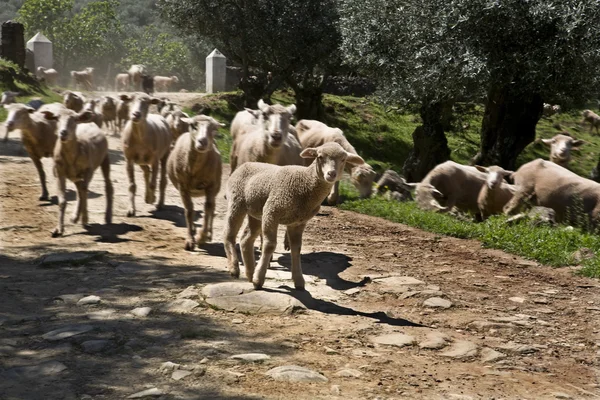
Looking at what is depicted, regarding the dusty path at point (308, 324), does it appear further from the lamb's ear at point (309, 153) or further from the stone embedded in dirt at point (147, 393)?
the lamb's ear at point (309, 153)

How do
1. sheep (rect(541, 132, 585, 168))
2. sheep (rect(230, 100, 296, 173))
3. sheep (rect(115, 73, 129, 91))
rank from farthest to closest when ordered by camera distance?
1. sheep (rect(115, 73, 129, 91))
2. sheep (rect(541, 132, 585, 168))
3. sheep (rect(230, 100, 296, 173))

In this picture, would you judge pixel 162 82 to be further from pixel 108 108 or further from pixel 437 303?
pixel 437 303

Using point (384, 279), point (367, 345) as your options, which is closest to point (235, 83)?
point (384, 279)

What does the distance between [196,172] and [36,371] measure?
5.07 m

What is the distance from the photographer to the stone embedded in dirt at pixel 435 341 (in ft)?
21.1

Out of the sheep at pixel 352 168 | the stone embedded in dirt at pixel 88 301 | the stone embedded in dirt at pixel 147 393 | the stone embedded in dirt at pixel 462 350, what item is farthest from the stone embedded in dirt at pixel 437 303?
the sheep at pixel 352 168

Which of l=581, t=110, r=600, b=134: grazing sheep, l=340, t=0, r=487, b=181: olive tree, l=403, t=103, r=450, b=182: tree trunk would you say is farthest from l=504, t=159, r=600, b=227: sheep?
l=581, t=110, r=600, b=134: grazing sheep

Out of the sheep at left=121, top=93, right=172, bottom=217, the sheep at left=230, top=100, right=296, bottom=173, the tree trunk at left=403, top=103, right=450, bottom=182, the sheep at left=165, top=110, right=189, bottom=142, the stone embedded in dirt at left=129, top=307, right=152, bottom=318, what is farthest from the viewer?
the tree trunk at left=403, top=103, right=450, bottom=182

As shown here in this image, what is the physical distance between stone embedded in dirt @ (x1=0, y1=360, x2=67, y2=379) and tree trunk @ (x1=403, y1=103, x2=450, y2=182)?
1772cm

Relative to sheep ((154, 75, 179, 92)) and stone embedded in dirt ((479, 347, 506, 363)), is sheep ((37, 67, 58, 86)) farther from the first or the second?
stone embedded in dirt ((479, 347, 506, 363))

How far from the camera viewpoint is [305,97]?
96.8 feet

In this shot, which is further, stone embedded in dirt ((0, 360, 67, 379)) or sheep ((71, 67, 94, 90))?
sheep ((71, 67, 94, 90))

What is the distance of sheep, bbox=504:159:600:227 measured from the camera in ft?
40.4

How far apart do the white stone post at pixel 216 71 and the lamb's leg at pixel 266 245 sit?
2904cm
